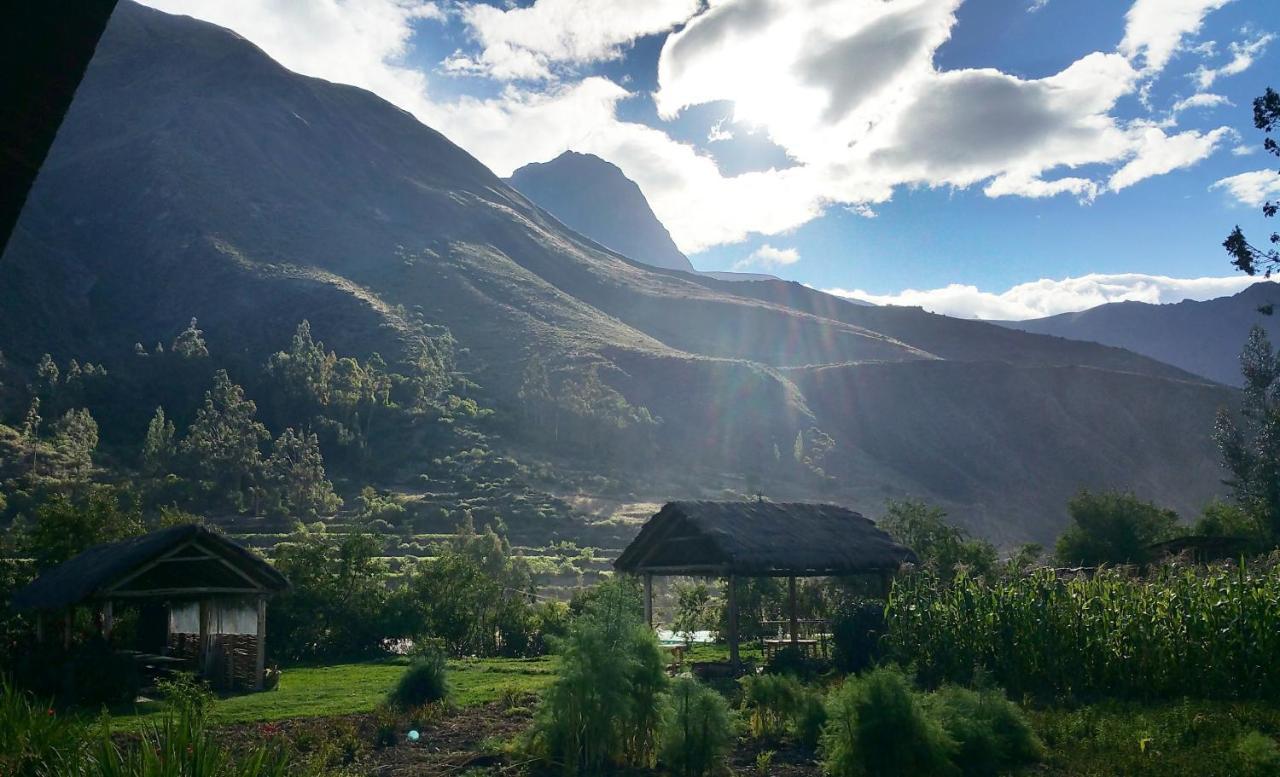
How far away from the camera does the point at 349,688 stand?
20750mm

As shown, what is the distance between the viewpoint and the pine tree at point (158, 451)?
225ft

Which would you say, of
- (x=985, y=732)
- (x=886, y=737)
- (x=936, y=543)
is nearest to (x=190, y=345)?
(x=936, y=543)

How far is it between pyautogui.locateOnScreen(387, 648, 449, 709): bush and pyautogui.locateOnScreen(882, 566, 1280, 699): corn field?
877cm

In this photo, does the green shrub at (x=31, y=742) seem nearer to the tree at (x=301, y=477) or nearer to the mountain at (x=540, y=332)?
the tree at (x=301, y=477)

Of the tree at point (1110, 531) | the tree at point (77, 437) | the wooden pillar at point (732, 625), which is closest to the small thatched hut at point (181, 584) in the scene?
the wooden pillar at point (732, 625)

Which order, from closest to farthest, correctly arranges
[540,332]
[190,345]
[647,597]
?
[647,597], [190,345], [540,332]

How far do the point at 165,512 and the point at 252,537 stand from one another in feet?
82.7

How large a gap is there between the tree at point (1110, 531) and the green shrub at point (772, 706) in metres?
24.9

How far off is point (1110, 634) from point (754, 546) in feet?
28.8

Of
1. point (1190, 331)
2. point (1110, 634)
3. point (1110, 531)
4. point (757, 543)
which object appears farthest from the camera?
point (1190, 331)

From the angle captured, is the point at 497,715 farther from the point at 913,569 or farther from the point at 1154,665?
the point at 913,569

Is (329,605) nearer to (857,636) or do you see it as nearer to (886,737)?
(857,636)

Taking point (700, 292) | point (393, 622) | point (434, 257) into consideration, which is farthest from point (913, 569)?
point (700, 292)

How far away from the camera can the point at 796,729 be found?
523 inches
